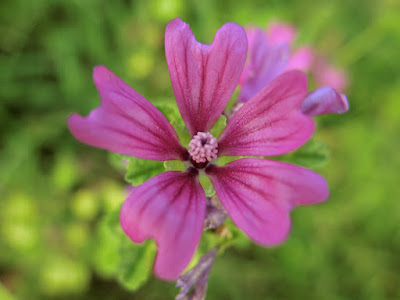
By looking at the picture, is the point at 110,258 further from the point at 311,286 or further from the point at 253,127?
the point at 311,286

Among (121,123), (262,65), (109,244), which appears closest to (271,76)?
(262,65)

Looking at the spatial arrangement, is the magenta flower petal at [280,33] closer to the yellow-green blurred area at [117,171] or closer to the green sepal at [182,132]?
the yellow-green blurred area at [117,171]

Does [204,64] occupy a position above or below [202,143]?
above

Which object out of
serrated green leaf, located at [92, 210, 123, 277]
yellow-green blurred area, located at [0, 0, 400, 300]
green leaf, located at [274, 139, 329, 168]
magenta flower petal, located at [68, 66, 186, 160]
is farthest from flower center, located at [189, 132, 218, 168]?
yellow-green blurred area, located at [0, 0, 400, 300]

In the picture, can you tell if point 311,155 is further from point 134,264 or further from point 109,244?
point 109,244

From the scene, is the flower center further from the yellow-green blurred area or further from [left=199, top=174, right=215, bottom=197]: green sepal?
the yellow-green blurred area

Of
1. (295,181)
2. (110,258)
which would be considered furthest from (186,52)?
(110,258)

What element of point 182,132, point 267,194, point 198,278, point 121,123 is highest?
point 121,123
